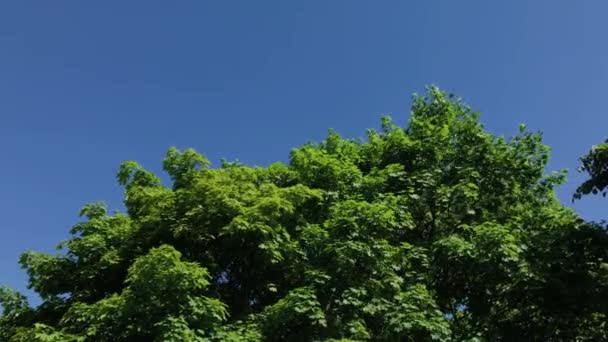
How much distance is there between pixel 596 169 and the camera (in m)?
13.6

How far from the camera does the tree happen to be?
1348cm

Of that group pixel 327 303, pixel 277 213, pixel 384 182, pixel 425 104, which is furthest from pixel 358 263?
pixel 425 104

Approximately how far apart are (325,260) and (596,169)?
676 cm

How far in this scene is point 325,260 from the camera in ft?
44.3

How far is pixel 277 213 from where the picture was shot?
43.8 ft

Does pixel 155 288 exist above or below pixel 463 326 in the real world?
below

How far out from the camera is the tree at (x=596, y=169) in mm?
13477

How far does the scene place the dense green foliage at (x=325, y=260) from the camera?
39.5ft

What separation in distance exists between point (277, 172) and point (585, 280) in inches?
334

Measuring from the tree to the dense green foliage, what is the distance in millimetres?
1023

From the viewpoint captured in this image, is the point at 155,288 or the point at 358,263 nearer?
the point at 155,288

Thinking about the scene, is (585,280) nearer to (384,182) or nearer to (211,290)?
(384,182)

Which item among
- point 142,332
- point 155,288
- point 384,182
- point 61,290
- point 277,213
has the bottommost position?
point 142,332

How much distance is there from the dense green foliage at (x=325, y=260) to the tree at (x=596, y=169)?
1023 mm
